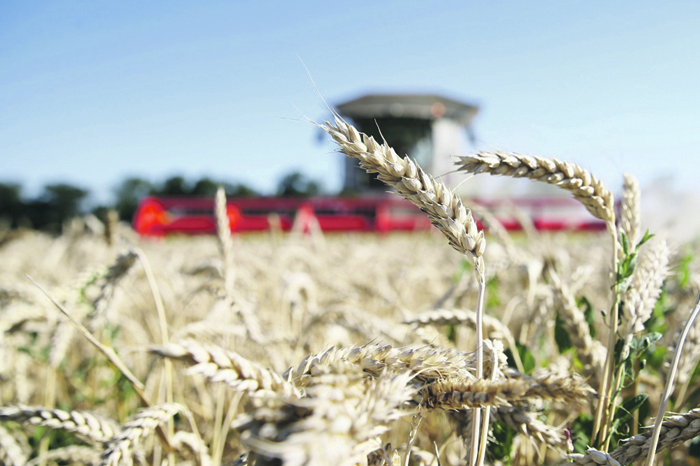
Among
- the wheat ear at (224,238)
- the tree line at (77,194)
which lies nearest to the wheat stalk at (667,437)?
the wheat ear at (224,238)

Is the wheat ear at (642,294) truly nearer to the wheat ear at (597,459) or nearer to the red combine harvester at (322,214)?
the wheat ear at (597,459)

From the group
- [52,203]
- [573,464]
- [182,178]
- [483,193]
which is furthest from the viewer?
[182,178]

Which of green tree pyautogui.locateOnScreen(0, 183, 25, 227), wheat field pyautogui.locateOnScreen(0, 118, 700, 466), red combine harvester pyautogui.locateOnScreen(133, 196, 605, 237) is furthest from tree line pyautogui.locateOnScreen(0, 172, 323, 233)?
wheat field pyautogui.locateOnScreen(0, 118, 700, 466)

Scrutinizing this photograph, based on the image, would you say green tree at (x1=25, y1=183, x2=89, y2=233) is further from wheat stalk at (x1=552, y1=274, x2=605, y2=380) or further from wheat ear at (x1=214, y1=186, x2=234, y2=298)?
wheat stalk at (x1=552, y1=274, x2=605, y2=380)

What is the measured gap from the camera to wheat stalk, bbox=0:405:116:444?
0.91 m

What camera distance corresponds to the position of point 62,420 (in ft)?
3.03

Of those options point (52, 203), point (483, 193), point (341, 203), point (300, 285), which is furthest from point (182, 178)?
point (300, 285)

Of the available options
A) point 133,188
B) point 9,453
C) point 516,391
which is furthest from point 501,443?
point 133,188

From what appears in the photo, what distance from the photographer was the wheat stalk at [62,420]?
915 millimetres

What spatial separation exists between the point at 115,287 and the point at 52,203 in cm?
2996

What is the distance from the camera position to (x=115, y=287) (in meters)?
1.38

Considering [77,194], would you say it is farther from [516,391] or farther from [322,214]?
[516,391]

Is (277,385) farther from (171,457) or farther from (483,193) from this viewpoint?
(483,193)

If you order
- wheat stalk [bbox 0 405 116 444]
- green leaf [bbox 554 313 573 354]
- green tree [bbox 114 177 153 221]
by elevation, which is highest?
green tree [bbox 114 177 153 221]
